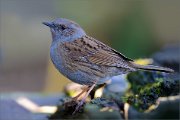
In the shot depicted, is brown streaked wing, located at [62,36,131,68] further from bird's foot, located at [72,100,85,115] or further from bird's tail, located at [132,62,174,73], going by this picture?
bird's foot, located at [72,100,85,115]

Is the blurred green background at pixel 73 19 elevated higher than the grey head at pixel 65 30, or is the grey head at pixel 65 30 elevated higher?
the blurred green background at pixel 73 19

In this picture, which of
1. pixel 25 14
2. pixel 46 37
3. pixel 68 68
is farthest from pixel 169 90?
pixel 25 14

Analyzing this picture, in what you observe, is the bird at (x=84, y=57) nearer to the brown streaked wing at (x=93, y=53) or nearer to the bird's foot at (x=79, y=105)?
the brown streaked wing at (x=93, y=53)

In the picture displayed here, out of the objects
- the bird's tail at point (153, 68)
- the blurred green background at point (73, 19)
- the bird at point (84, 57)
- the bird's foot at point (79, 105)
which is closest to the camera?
the bird's foot at point (79, 105)

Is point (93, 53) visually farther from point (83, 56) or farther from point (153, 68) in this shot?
point (153, 68)

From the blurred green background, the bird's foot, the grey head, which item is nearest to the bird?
the grey head

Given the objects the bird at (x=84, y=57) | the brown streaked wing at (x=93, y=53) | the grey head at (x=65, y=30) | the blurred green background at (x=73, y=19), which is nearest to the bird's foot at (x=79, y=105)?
the bird at (x=84, y=57)

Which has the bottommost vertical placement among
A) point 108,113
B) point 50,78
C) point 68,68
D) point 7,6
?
point 108,113

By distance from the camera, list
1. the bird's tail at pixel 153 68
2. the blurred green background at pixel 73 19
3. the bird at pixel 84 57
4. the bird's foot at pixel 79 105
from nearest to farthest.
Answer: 1. the bird's foot at pixel 79 105
2. the bird's tail at pixel 153 68
3. the bird at pixel 84 57
4. the blurred green background at pixel 73 19

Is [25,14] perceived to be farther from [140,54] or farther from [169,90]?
[169,90]
